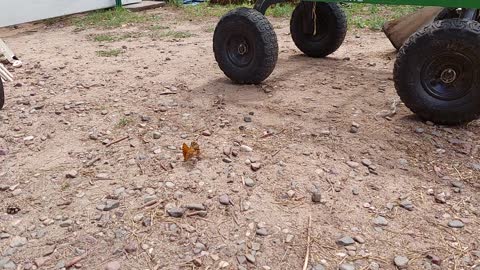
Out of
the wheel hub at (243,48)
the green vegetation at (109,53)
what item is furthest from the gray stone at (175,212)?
the green vegetation at (109,53)

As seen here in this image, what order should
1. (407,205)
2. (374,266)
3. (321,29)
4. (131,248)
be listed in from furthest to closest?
(321,29) < (407,205) < (131,248) < (374,266)

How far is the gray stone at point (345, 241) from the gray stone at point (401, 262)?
0.19m

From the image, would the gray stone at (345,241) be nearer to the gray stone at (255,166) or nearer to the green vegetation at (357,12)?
the gray stone at (255,166)

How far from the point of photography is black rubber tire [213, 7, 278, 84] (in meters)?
3.80

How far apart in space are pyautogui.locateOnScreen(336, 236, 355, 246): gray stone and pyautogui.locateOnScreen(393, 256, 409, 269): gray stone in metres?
0.19

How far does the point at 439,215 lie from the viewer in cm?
218

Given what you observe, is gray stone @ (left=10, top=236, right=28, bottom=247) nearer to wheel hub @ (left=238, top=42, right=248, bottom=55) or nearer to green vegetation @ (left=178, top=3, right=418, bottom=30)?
wheel hub @ (left=238, top=42, right=248, bottom=55)

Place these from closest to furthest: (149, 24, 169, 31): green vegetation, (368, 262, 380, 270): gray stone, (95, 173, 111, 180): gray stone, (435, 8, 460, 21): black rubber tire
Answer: (368, 262, 380, 270): gray stone, (95, 173, 111, 180): gray stone, (435, 8, 460, 21): black rubber tire, (149, 24, 169, 31): green vegetation

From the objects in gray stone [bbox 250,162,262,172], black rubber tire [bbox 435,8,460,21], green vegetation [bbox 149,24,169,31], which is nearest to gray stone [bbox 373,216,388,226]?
gray stone [bbox 250,162,262,172]

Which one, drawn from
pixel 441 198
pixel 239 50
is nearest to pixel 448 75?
pixel 441 198

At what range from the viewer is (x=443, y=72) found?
2973 mm

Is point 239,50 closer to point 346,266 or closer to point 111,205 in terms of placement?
point 111,205

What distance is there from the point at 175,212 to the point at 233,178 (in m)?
0.40

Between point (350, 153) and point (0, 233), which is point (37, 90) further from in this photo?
point (350, 153)
